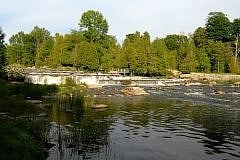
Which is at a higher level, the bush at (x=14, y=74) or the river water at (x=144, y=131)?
the bush at (x=14, y=74)

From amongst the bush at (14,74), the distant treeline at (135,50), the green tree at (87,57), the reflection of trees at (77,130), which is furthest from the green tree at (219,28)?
the reflection of trees at (77,130)

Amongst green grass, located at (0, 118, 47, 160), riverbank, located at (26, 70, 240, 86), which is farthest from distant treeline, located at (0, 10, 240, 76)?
green grass, located at (0, 118, 47, 160)

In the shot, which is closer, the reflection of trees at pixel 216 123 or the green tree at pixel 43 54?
the reflection of trees at pixel 216 123

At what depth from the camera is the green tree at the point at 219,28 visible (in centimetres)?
16075

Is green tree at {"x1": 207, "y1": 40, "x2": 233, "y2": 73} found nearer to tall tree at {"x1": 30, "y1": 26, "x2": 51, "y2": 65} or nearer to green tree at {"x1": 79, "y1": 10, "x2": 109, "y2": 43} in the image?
green tree at {"x1": 79, "y1": 10, "x2": 109, "y2": 43}

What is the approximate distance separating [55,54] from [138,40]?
35.5 m

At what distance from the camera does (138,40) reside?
395 ft

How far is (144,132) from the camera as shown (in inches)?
1394

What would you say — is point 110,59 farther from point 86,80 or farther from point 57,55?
point 86,80

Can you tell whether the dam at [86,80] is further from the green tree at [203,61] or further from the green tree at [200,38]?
the green tree at [200,38]

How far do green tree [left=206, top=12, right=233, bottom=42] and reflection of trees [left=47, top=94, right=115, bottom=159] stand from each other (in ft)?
388

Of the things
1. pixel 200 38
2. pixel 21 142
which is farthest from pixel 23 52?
pixel 21 142

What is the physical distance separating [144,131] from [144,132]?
470 millimetres

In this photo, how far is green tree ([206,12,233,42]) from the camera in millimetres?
160750
